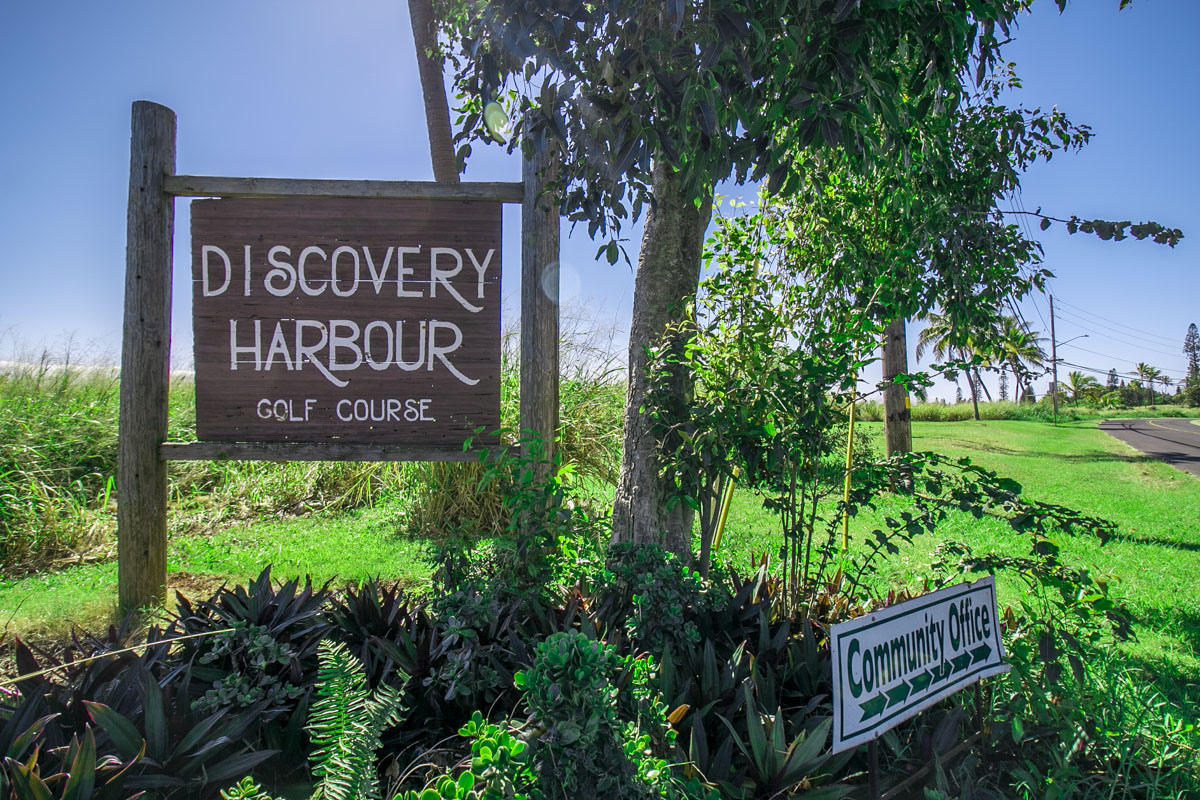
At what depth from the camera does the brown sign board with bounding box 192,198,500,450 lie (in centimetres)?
363

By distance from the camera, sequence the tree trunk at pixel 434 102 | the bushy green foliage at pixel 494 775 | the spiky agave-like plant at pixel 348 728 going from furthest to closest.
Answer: the tree trunk at pixel 434 102
the spiky agave-like plant at pixel 348 728
the bushy green foliage at pixel 494 775

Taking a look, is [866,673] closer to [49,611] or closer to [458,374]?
[458,374]

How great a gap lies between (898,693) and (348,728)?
145 cm

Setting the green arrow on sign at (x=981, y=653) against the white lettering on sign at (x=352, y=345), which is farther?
the white lettering on sign at (x=352, y=345)

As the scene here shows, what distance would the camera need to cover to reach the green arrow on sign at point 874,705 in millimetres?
1732

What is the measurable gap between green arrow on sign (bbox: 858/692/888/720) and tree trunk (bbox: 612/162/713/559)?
1.64 meters

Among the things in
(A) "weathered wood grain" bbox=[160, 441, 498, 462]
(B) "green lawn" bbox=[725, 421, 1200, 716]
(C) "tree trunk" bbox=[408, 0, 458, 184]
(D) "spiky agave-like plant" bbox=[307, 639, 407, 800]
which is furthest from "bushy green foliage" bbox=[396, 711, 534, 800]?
(C) "tree trunk" bbox=[408, 0, 458, 184]

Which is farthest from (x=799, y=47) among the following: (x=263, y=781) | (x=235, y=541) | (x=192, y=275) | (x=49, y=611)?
(x=235, y=541)

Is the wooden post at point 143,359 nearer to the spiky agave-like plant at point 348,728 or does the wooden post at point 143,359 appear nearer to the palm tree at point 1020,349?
the spiky agave-like plant at point 348,728

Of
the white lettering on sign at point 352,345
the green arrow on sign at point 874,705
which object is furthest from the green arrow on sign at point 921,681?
the white lettering on sign at point 352,345

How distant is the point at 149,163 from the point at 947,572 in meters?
4.54

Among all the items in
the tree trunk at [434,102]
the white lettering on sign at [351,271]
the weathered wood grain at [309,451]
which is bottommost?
the weathered wood grain at [309,451]

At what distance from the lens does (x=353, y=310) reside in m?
3.63

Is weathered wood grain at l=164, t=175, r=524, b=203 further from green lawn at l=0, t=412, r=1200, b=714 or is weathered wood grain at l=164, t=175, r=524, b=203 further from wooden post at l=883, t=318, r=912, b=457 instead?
wooden post at l=883, t=318, r=912, b=457
